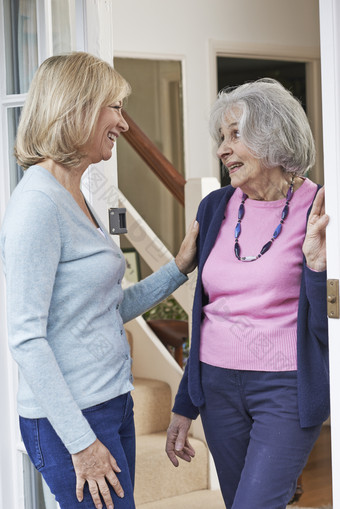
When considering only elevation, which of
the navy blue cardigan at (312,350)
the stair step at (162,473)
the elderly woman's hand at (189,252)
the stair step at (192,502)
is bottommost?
the stair step at (192,502)

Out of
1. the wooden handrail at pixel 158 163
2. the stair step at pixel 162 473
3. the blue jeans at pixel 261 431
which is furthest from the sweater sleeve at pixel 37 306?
the wooden handrail at pixel 158 163

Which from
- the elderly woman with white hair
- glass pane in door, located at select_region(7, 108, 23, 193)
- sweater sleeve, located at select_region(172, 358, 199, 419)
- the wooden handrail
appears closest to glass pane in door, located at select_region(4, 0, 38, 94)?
glass pane in door, located at select_region(7, 108, 23, 193)

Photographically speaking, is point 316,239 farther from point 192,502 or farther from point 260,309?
point 192,502

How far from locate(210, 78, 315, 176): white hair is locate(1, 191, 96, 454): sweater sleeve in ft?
2.10

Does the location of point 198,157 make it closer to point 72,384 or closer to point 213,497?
point 213,497

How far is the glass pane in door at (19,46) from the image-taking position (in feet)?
8.07

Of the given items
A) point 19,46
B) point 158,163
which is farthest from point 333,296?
point 158,163

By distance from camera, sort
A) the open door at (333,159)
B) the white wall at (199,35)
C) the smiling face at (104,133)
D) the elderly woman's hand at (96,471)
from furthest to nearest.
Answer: the white wall at (199,35) → the smiling face at (104,133) → the elderly woman's hand at (96,471) → the open door at (333,159)

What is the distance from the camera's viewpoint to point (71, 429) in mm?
1565

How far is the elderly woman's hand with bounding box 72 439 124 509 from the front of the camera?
1.60m

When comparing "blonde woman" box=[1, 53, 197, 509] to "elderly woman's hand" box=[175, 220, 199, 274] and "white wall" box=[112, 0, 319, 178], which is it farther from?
"white wall" box=[112, 0, 319, 178]

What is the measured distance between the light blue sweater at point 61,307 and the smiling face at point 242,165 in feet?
1.36

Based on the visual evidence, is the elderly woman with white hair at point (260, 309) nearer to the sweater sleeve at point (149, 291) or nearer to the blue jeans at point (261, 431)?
the blue jeans at point (261, 431)

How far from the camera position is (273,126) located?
6.32ft
